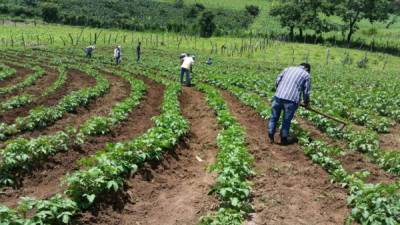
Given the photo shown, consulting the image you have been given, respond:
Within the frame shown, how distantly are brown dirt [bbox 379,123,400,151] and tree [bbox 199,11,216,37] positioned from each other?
204 feet

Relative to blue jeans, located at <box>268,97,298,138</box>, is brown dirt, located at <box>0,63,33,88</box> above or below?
below

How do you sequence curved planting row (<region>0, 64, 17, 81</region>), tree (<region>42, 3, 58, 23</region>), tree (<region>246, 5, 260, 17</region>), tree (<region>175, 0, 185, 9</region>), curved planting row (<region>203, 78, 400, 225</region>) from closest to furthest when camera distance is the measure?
curved planting row (<region>203, 78, 400, 225</region>)
curved planting row (<region>0, 64, 17, 81</region>)
tree (<region>42, 3, 58, 23</region>)
tree (<region>246, 5, 260, 17</region>)
tree (<region>175, 0, 185, 9</region>)

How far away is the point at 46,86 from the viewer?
21.8 m

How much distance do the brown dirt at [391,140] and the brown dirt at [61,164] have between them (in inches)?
262

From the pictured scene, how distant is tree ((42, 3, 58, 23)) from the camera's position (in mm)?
86688

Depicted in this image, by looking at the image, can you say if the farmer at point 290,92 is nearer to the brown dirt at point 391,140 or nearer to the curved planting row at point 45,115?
the brown dirt at point 391,140

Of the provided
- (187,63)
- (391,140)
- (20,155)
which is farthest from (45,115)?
(187,63)

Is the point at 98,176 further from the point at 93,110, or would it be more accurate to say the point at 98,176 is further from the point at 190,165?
the point at 93,110

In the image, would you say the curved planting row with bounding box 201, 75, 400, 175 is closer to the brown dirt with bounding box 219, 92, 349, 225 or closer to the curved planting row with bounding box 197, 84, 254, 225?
the brown dirt with bounding box 219, 92, 349, 225

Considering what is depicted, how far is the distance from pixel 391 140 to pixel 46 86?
15.5 m

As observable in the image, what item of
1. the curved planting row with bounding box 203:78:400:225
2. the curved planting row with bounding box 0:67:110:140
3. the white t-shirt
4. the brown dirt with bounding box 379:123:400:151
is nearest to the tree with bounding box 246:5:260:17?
the white t-shirt

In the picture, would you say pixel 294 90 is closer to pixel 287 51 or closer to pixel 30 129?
pixel 30 129

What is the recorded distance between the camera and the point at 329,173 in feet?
31.4

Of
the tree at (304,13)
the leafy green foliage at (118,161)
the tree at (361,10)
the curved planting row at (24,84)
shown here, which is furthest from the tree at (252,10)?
the leafy green foliage at (118,161)
